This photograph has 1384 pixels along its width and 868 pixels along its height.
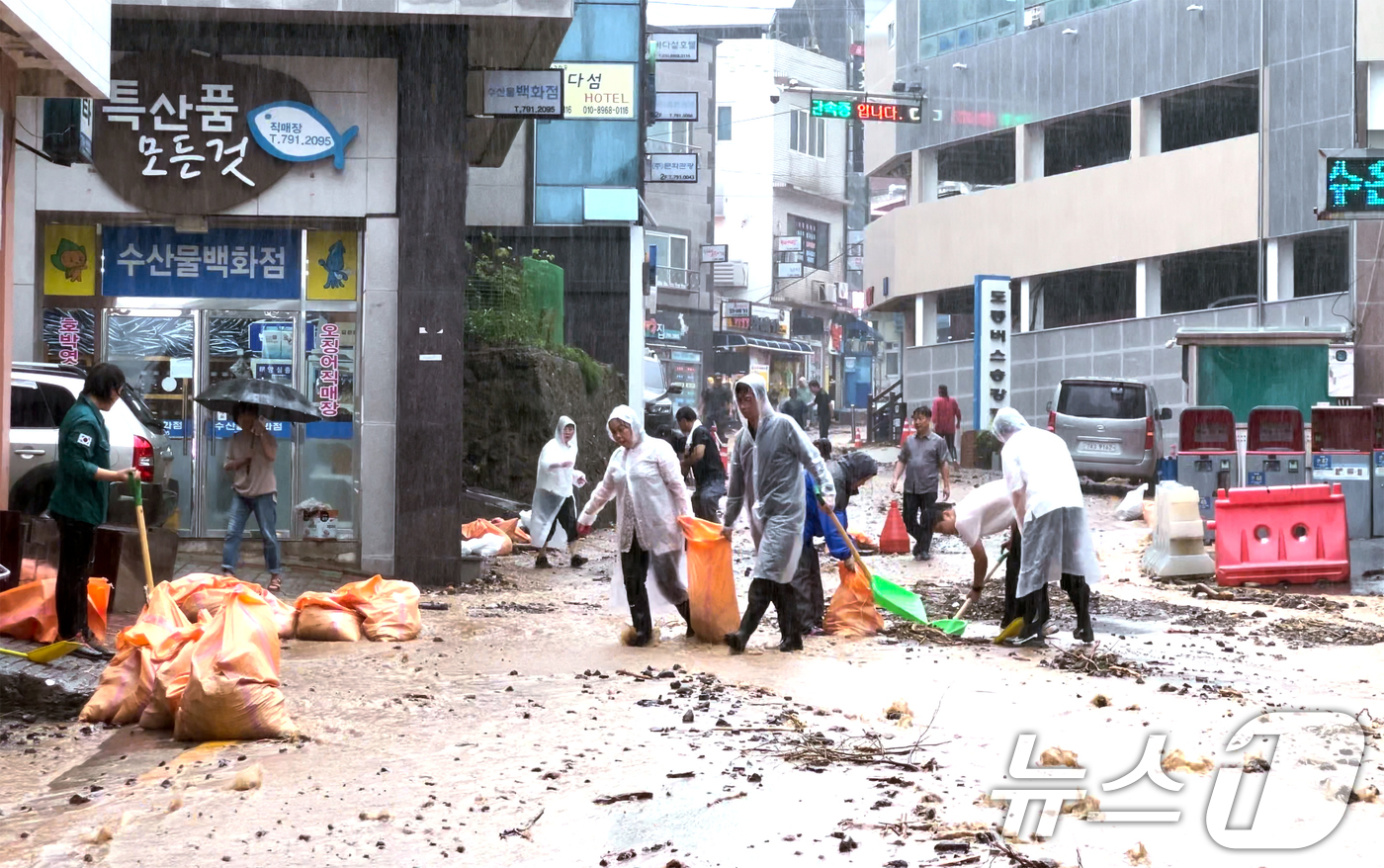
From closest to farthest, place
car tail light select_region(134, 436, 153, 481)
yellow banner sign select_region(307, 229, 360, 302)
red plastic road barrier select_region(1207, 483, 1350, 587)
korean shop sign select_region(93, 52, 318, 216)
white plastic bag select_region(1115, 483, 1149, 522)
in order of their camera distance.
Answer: car tail light select_region(134, 436, 153, 481)
korean shop sign select_region(93, 52, 318, 216)
yellow banner sign select_region(307, 229, 360, 302)
red plastic road barrier select_region(1207, 483, 1350, 587)
white plastic bag select_region(1115, 483, 1149, 522)

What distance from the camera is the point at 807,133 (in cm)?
6284

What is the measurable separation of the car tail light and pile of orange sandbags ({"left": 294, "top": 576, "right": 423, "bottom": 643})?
2134 millimetres

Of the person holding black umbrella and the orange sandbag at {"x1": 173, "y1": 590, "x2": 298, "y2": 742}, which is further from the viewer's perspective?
the person holding black umbrella

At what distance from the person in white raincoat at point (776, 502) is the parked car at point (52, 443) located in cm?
471

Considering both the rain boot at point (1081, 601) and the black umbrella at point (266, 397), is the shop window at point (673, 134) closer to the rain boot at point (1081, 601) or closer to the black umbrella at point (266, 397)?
the black umbrella at point (266, 397)

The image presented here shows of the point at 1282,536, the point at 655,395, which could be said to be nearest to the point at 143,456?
the point at 1282,536

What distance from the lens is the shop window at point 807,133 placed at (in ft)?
203

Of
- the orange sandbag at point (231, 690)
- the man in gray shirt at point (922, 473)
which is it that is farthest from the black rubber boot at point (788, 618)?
the man in gray shirt at point (922, 473)

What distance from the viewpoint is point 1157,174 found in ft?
98.7

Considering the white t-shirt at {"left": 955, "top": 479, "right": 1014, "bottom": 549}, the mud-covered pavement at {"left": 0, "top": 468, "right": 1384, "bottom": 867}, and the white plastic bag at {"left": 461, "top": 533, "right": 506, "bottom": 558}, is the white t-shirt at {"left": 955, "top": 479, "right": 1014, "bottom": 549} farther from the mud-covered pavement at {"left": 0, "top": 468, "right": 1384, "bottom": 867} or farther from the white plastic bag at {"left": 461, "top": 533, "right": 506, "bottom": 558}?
the white plastic bag at {"left": 461, "top": 533, "right": 506, "bottom": 558}

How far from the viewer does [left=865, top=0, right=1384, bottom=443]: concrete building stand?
26781 millimetres

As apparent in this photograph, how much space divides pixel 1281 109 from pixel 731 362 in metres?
35.7

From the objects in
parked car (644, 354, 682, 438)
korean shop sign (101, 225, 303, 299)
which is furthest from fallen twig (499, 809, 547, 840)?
parked car (644, 354, 682, 438)
